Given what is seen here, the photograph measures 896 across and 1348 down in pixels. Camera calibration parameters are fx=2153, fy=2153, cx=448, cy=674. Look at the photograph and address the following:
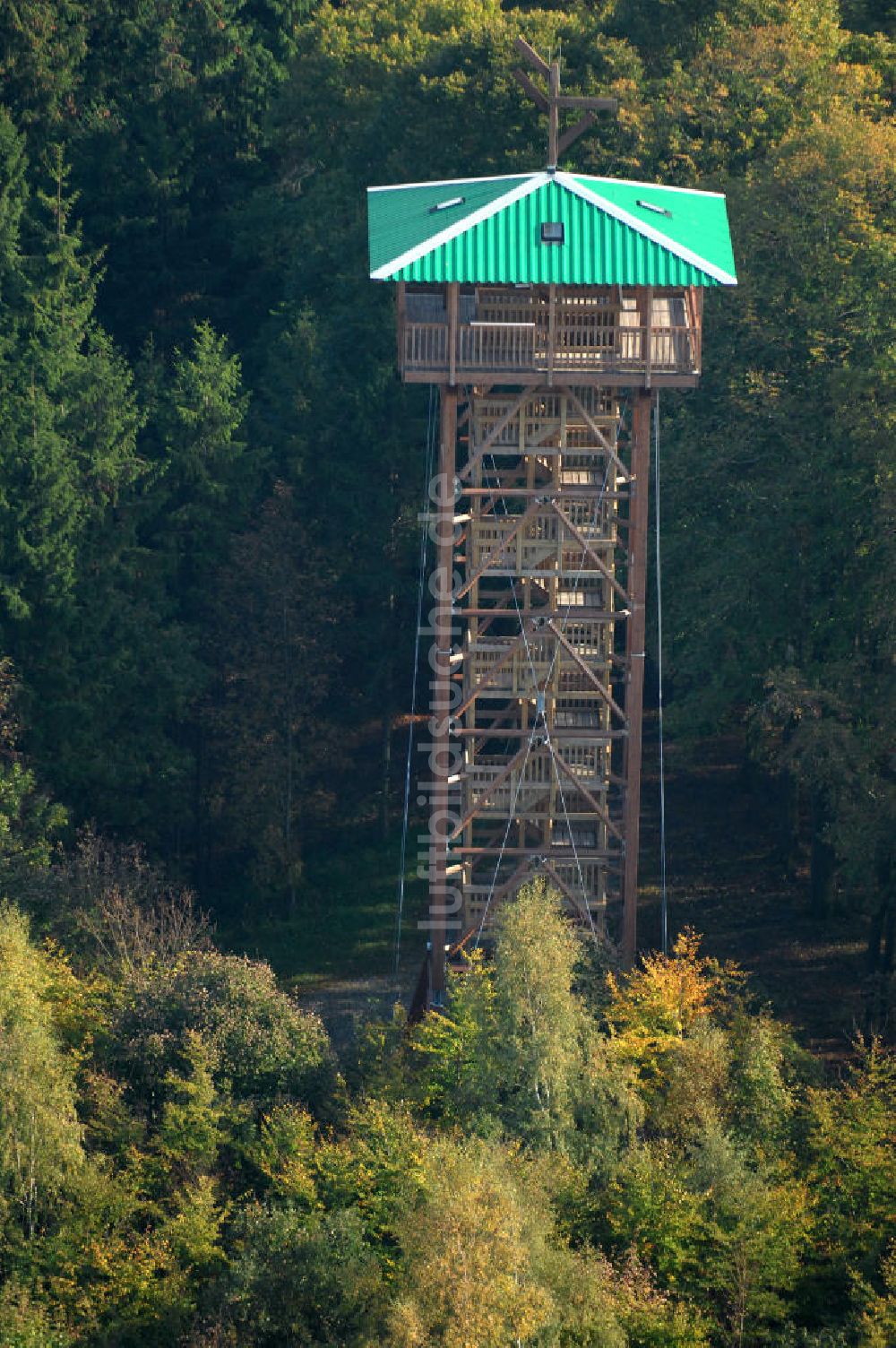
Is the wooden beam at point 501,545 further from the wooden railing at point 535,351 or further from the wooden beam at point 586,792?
the wooden beam at point 586,792

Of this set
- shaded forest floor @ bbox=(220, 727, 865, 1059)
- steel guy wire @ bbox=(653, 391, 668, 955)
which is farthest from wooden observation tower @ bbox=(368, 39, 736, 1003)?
shaded forest floor @ bbox=(220, 727, 865, 1059)

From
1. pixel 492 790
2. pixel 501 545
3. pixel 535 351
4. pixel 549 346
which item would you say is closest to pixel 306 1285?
pixel 492 790

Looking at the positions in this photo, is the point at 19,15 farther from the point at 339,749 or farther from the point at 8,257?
the point at 339,749

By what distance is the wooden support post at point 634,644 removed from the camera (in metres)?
41.0

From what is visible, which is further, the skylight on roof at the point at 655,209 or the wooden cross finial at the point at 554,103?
the skylight on roof at the point at 655,209

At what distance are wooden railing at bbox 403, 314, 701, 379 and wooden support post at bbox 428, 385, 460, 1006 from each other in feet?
2.52

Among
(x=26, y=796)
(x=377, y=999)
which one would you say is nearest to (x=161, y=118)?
(x=26, y=796)

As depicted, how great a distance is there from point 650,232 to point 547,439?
4634 mm

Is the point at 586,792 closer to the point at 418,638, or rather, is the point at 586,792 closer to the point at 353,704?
the point at 418,638

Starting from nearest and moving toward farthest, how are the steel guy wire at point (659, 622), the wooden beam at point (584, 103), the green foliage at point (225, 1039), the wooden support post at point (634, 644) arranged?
the green foliage at point (225, 1039) < the wooden beam at point (584, 103) < the wooden support post at point (634, 644) < the steel guy wire at point (659, 622)

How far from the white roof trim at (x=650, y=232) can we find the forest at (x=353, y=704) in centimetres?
516

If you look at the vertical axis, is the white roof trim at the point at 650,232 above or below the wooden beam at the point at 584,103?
below

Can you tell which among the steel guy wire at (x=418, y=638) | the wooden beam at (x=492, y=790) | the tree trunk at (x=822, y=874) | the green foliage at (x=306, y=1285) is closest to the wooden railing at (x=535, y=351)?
the wooden beam at (x=492, y=790)

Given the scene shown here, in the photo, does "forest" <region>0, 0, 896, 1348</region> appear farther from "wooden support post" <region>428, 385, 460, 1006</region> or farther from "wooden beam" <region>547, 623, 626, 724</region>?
"wooden beam" <region>547, 623, 626, 724</region>
